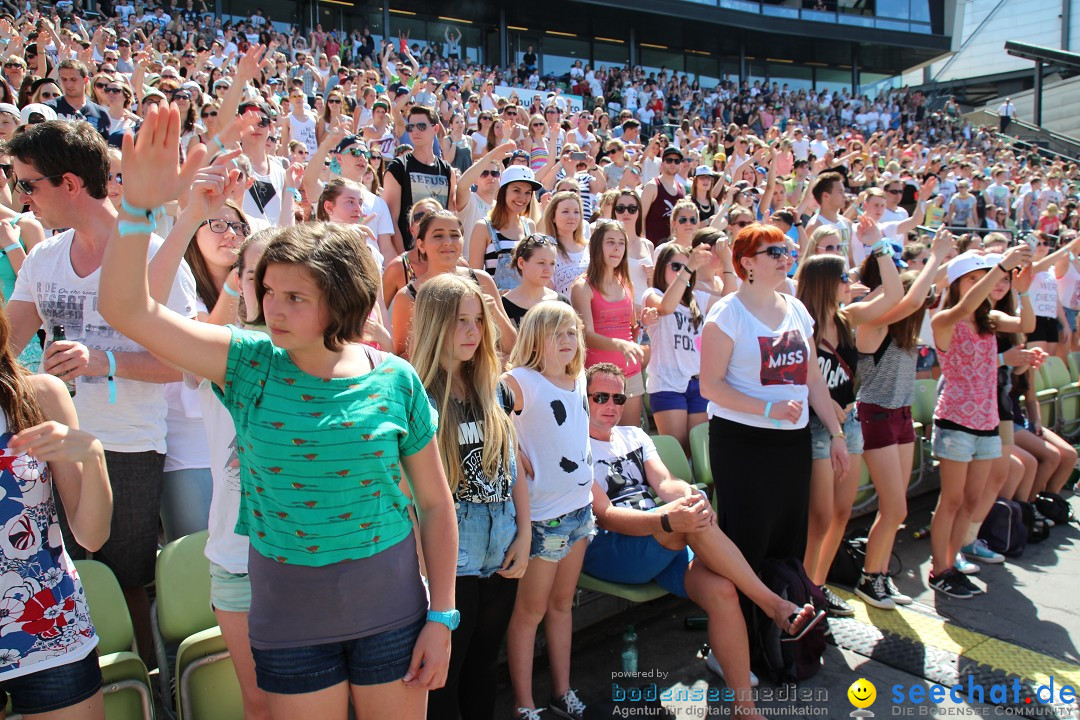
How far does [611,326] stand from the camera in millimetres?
4766

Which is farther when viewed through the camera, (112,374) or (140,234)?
(112,374)

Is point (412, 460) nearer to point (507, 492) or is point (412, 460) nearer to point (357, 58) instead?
point (507, 492)

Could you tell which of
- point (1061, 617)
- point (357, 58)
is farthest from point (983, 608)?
point (357, 58)

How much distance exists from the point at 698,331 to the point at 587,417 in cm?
201

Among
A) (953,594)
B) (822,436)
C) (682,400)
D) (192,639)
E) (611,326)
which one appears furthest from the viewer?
(682,400)

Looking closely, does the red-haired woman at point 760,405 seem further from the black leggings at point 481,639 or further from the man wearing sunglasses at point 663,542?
the black leggings at point 481,639

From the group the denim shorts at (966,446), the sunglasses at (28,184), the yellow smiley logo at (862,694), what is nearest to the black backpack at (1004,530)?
the denim shorts at (966,446)

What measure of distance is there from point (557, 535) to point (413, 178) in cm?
351

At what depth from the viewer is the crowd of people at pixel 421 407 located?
1.77m

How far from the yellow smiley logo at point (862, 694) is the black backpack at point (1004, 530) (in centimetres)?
215

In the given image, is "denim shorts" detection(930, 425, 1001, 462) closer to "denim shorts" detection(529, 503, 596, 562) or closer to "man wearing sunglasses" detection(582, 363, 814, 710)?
"man wearing sunglasses" detection(582, 363, 814, 710)

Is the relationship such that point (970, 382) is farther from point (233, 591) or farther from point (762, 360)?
point (233, 591)

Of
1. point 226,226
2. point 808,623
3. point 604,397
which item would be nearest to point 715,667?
point 808,623

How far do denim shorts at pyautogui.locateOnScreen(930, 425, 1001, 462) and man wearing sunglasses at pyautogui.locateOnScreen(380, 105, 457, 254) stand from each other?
3595 millimetres
